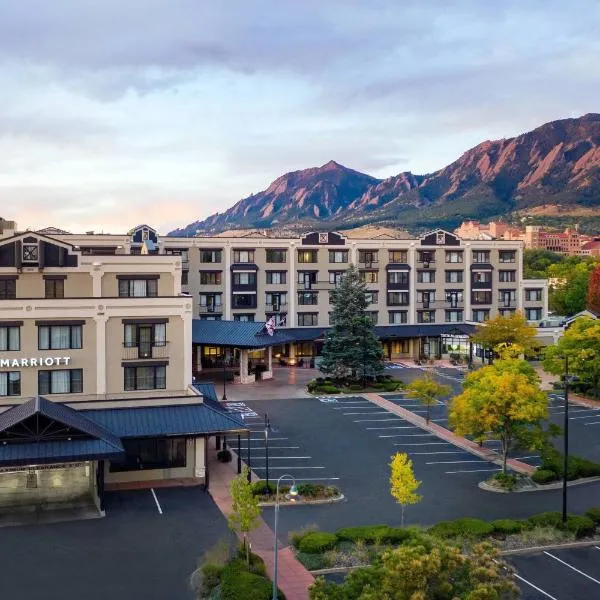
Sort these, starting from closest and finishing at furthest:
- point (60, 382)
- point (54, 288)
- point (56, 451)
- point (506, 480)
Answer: point (56, 451), point (506, 480), point (60, 382), point (54, 288)

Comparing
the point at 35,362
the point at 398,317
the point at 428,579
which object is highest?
the point at 35,362

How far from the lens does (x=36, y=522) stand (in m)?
33.5

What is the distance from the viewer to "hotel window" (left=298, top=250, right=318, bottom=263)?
87.5 meters

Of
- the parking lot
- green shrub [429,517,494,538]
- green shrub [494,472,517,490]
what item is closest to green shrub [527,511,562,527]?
the parking lot

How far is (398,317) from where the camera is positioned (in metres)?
90.8

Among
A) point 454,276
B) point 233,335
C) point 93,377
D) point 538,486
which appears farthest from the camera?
point 454,276

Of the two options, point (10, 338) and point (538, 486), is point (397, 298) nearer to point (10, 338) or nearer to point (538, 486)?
point (538, 486)

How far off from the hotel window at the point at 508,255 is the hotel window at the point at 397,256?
1330cm

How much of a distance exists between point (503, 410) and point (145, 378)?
21491mm

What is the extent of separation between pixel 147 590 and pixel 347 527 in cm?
1035

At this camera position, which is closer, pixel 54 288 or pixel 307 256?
pixel 54 288

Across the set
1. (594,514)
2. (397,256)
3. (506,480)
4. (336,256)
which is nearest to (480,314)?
(397,256)

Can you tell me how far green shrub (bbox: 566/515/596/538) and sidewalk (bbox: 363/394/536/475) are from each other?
30.3 ft

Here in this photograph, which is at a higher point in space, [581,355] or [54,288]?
[54,288]
